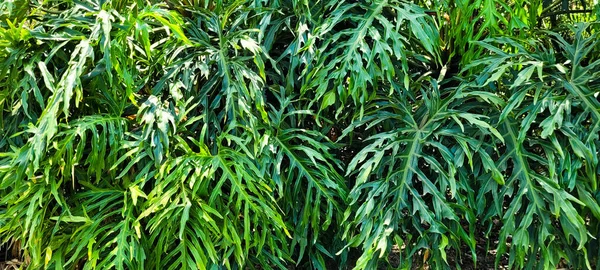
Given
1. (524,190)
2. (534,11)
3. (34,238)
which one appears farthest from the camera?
(534,11)

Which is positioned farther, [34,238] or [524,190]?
[34,238]

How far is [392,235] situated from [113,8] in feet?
A: 3.56

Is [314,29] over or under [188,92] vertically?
over

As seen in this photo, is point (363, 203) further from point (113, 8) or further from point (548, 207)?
point (113, 8)

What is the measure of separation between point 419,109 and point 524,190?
17.1 inches

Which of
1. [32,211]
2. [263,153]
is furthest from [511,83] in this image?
[32,211]

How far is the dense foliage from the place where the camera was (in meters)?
1.60

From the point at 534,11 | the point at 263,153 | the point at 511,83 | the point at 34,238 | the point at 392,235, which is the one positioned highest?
the point at 534,11

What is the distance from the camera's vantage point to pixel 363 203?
1.70m

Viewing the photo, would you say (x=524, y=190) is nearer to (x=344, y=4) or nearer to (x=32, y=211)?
(x=344, y=4)

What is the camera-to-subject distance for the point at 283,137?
1789 millimetres

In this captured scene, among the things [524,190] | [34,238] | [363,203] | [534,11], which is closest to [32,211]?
[34,238]

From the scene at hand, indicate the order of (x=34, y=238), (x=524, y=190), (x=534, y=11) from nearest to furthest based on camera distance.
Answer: (x=524, y=190) → (x=34, y=238) → (x=534, y=11)

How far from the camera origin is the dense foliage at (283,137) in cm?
160
